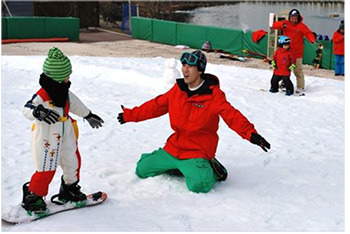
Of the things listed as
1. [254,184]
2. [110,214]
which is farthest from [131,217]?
[254,184]

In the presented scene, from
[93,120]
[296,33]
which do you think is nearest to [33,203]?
[93,120]

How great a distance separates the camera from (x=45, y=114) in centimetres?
429

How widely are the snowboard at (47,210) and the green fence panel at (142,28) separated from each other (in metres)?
21.3

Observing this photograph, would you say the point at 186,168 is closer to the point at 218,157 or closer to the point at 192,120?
the point at 192,120

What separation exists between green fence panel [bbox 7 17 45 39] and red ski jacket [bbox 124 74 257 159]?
19.6 metres

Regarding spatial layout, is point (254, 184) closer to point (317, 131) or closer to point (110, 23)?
point (317, 131)

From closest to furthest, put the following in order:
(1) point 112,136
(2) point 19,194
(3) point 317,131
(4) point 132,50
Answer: (2) point 19,194, (1) point 112,136, (3) point 317,131, (4) point 132,50

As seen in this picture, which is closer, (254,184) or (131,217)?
(131,217)

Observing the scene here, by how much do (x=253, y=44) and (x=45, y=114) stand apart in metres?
17.6

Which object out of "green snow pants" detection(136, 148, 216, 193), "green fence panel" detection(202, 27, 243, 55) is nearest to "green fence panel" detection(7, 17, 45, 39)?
"green fence panel" detection(202, 27, 243, 55)

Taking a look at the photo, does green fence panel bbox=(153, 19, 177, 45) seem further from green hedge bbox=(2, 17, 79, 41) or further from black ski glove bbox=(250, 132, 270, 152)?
black ski glove bbox=(250, 132, 270, 152)

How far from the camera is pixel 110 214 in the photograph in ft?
15.4

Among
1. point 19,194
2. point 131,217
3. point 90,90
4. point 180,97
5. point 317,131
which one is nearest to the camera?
point 131,217

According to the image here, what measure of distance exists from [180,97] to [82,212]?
153 cm
